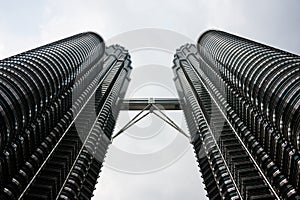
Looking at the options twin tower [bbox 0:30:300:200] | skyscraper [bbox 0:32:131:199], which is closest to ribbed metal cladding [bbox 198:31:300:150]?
twin tower [bbox 0:30:300:200]

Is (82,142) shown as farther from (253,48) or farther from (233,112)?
(253,48)

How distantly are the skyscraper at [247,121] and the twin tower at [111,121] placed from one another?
8.3 inches

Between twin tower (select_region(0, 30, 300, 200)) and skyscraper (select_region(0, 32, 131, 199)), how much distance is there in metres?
0.20

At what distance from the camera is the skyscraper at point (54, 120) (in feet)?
179

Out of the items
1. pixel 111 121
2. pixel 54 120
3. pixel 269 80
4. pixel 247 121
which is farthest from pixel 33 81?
pixel 111 121

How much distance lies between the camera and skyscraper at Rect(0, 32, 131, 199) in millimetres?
54500

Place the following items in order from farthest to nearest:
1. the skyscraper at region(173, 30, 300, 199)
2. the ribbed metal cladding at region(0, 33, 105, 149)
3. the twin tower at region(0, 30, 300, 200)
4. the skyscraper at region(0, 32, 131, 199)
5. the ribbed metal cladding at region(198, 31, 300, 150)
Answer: the skyscraper at region(173, 30, 300, 199) → the twin tower at region(0, 30, 300, 200) → the ribbed metal cladding at region(198, 31, 300, 150) → the skyscraper at region(0, 32, 131, 199) → the ribbed metal cladding at region(0, 33, 105, 149)

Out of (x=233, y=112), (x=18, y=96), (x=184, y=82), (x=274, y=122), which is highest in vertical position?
(x=184, y=82)

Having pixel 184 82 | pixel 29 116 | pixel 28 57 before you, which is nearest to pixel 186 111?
pixel 184 82

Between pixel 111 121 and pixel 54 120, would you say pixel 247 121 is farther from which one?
pixel 111 121

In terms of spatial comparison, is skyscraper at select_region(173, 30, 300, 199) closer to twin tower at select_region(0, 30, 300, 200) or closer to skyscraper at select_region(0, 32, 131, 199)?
twin tower at select_region(0, 30, 300, 200)

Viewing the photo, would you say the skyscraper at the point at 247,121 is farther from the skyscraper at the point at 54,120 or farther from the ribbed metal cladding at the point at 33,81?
the ribbed metal cladding at the point at 33,81

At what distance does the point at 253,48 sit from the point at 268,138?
24028 millimetres

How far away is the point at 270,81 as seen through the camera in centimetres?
6322
